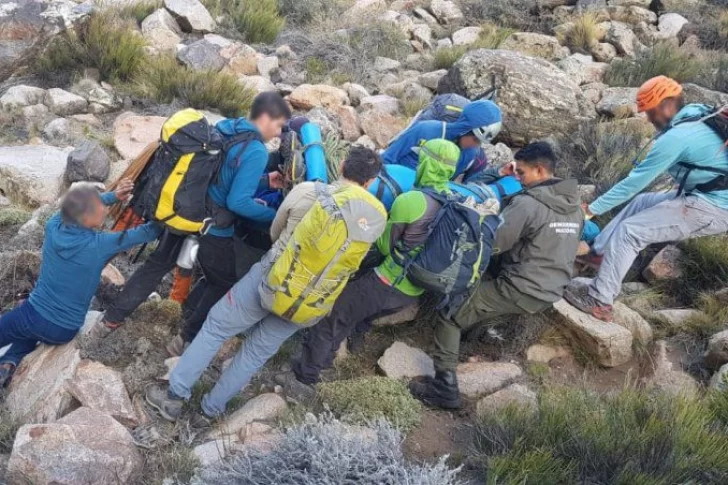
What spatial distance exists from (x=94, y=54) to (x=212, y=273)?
569 cm

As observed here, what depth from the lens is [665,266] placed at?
5.25m

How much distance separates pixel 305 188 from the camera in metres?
3.54

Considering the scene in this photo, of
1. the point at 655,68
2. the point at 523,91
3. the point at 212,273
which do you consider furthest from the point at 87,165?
the point at 655,68

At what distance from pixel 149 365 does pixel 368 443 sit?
66.9 inches

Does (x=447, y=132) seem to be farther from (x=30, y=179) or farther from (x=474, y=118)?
(x=30, y=179)

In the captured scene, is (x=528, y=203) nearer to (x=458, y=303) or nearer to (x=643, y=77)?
(x=458, y=303)

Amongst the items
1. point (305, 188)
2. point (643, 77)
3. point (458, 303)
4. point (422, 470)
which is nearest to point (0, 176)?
point (305, 188)

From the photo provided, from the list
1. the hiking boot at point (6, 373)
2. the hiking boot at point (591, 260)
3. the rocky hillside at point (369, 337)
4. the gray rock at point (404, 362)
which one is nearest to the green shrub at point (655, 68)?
the rocky hillside at point (369, 337)

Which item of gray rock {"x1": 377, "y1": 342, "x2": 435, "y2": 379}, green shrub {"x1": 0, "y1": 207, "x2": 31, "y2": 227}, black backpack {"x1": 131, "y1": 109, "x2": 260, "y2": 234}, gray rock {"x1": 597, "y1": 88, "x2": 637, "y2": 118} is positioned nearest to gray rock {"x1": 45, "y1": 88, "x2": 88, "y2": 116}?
green shrub {"x1": 0, "y1": 207, "x2": 31, "y2": 227}

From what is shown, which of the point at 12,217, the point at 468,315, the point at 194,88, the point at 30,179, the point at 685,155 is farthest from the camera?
the point at 194,88

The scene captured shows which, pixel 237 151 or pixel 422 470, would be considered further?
pixel 237 151

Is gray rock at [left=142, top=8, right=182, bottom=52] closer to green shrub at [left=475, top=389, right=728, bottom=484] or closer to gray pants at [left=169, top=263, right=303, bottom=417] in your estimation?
gray pants at [left=169, top=263, right=303, bottom=417]

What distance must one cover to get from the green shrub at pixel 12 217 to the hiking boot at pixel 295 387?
3.09 metres

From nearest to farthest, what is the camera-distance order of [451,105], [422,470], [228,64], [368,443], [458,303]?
[422,470]
[368,443]
[458,303]
[451,105]
[228,64]
